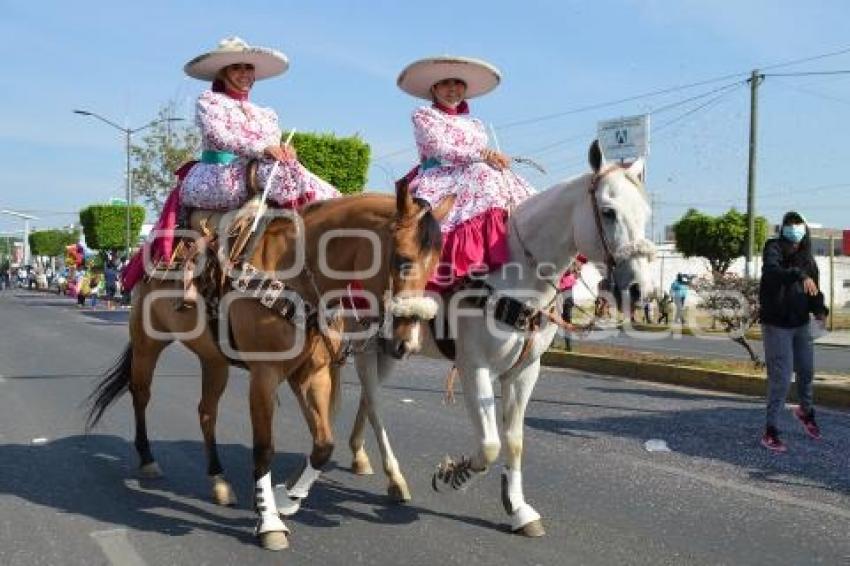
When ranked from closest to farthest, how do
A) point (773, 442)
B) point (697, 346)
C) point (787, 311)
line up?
point (773, 442), point (787, 311), point (697, 346)

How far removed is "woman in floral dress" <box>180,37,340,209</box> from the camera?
4.86 meters

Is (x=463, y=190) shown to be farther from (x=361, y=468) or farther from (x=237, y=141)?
(x=361, y=468)

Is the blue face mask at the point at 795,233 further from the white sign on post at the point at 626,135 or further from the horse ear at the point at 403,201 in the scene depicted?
the white sign on post at the point at 626,135

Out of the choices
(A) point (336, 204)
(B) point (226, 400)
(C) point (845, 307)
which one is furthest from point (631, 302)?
(C) point (845, 307)

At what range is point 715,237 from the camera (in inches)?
1174

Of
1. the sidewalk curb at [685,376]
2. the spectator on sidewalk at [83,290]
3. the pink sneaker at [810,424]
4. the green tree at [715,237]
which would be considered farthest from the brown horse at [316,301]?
the spectator on sidewalk at [83,290]

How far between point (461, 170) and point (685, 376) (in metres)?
6.94

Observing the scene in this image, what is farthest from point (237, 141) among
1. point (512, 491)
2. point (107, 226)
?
point (107, 226)

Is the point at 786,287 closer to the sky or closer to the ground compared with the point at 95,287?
closer to the sky

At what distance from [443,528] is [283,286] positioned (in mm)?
1603

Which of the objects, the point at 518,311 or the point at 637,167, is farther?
the point at 518,311

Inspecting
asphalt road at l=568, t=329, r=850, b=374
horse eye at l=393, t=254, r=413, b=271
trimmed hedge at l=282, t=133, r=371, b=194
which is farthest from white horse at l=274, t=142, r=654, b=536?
trimmed hedge at l=282, t=133, r=371, b=194

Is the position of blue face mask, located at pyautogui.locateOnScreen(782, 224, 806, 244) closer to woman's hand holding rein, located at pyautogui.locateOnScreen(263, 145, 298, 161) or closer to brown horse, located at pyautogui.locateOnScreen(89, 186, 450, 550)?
brown horse, located at pyautogui.locateOnScreen(89, 186, 450, 550)

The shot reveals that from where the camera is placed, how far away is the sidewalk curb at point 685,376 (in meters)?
9.20
